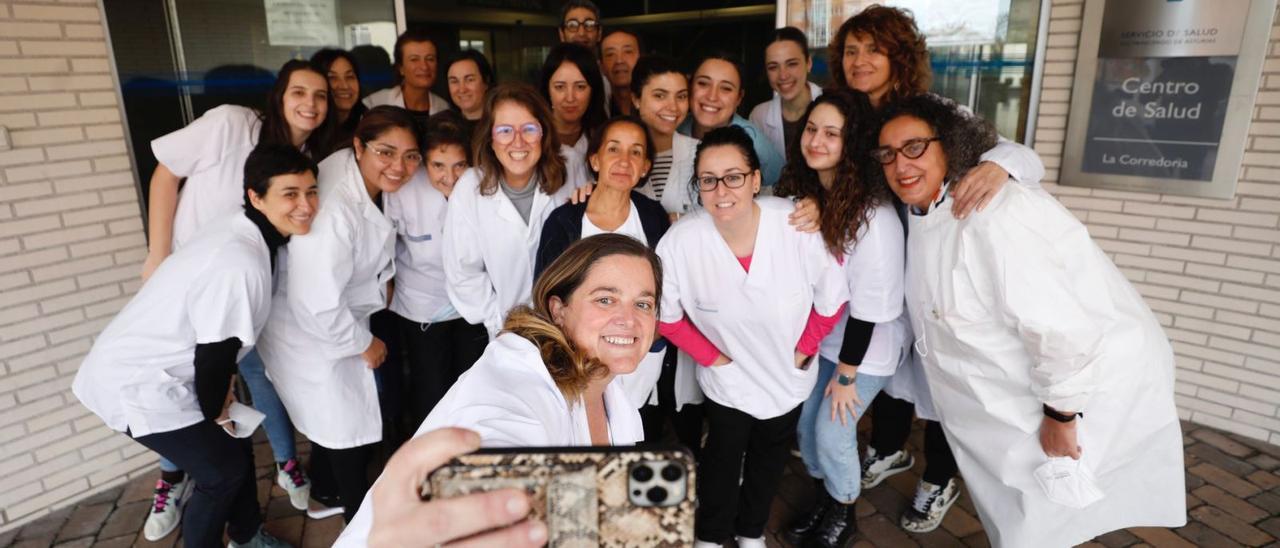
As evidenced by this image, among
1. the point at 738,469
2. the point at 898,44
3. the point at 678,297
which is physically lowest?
the point at 738,469

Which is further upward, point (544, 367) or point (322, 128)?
point (322, 128)

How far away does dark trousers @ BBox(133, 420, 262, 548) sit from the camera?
265 centimetres

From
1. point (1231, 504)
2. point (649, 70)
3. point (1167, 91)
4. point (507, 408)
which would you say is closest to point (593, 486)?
point (507, 408)

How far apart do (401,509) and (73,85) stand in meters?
3.59

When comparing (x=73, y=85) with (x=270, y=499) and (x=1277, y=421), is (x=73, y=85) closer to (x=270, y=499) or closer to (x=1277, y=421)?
(x=270, y=499)

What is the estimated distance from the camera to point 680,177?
3447 millimetres

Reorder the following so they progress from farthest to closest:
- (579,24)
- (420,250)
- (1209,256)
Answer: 1. (579,24)
2. (1209,256)
3. (420,250)

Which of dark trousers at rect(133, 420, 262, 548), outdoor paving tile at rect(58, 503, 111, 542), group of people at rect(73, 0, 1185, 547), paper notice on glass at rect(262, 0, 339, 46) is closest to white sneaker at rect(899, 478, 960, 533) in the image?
group of people at rect(73, 0, 1185, 547)

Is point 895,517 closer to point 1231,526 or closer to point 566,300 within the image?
point 1231,526

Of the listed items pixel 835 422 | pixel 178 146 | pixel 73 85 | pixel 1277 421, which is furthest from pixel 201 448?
pixel 1277 421

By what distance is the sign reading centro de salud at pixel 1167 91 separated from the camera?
3766 millimetres

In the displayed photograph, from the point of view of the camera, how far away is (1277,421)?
13.4ft

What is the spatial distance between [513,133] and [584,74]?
717 millimetres

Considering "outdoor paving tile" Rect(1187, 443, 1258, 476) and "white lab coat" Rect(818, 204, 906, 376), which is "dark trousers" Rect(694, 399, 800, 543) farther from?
"outdoor paving tile" Rect(1187, 443, 1258, 476)
